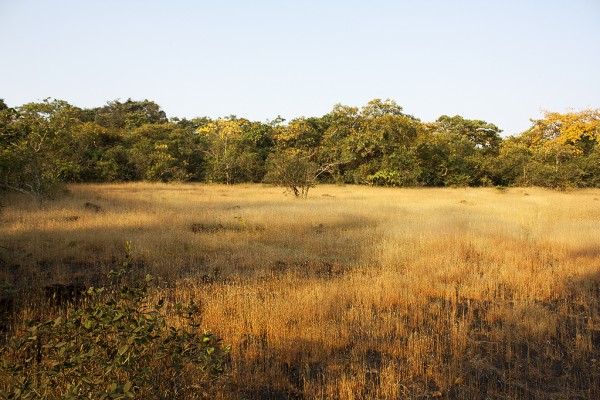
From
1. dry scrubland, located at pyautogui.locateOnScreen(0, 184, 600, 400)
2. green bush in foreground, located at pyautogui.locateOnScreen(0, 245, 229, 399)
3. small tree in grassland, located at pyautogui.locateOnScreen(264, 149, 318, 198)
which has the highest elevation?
small tree in grassland, located at pyautogui.locateOnScreen(264, 149, 318, 198)

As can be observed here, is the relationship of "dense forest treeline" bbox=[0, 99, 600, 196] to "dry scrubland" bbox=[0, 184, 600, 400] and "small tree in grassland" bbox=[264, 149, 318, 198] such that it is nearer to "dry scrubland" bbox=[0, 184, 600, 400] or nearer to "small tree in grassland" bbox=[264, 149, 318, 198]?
"small tree in grassland" bbox=[264, 149, 318, 198]

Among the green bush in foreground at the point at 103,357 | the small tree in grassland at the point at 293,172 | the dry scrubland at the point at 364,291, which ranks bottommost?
the dry scrubland at the point at 364,291

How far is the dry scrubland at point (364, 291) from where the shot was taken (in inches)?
159

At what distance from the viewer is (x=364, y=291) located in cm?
627

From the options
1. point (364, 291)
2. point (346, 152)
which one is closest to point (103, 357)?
point (364, 291)

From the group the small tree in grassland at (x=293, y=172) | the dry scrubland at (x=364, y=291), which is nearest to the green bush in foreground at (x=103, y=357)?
the dry scrubland at (x=364, y=291)

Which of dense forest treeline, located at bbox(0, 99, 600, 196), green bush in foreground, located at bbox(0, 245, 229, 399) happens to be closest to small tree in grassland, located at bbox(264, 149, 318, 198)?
dense forest treeline, located at bbox(0, 99, 600, 196)

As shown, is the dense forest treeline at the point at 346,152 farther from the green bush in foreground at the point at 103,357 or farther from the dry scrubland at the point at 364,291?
the green bush in foreground at the point at 103,357

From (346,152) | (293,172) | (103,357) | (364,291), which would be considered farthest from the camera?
(346,152)

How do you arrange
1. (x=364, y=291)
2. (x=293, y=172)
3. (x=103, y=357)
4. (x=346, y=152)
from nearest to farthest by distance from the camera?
(x=103, y=357) < (x=364, y=291) < (x=293, y=172) < (x=346, y=152)

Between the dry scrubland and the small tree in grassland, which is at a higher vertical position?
the small tree in grassland

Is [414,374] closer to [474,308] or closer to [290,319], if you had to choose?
→ [290,319]

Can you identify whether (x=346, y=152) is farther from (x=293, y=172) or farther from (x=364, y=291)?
(x=364, y=291)

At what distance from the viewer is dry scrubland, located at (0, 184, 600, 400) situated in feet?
13.3
